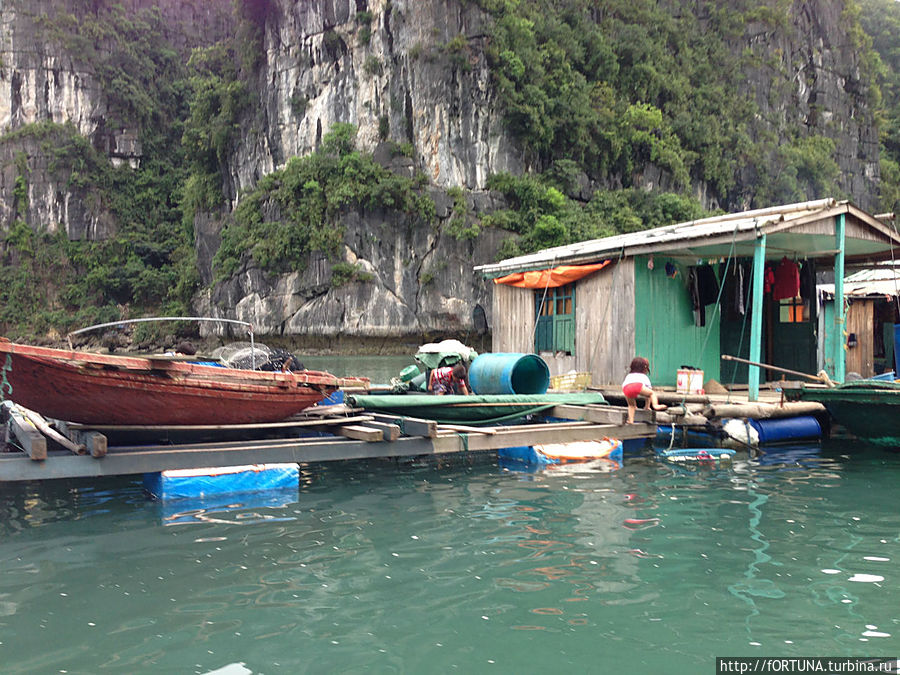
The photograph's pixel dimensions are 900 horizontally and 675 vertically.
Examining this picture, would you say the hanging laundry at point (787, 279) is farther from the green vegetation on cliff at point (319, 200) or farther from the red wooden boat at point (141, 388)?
the green vegetation on cliff at point (319, 200)

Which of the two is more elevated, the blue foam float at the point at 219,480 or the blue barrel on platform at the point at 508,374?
the blue barrel on platform at the point at 508,374

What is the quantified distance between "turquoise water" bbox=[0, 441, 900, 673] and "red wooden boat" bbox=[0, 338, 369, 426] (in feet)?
3.06

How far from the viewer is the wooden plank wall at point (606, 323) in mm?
12359

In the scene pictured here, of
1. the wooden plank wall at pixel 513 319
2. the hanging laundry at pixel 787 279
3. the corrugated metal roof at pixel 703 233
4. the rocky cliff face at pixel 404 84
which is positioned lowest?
the wooden plank wall at pixel 513 319

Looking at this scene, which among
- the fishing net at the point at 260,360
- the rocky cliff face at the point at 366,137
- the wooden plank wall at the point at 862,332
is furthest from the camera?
the rocky cliff face at the point at 366,137

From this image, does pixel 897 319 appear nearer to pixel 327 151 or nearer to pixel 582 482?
pixel 582 482

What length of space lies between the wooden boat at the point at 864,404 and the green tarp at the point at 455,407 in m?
3.90

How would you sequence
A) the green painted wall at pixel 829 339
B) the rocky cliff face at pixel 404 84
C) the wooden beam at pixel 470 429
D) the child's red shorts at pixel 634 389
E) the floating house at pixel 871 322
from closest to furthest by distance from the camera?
1. the wooden beam at pixel 470 429
2. the child's red shorts at pixel 634 389
3. the green painted wall at pixel 829 339
4. the floating house at pixel 871 322
5. the rocky cliff face at pixel 404 84

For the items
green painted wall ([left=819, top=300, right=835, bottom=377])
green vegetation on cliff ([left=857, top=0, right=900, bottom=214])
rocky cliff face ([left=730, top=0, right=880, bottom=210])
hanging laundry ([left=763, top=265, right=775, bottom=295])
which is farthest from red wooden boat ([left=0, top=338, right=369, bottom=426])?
green vegetation on cliff ([left=857, top=0, right=900, bottom=214])

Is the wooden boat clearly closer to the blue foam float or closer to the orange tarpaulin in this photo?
the orange tarpaulin

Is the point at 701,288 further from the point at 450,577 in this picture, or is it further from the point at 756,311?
the point at 450,577

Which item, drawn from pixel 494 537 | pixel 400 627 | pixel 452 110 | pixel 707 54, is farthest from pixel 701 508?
pixel 707 54

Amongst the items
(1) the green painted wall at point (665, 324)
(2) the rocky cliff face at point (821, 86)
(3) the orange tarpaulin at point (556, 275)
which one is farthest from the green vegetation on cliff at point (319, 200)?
(2) the rocky cliff face at point (821, 86)

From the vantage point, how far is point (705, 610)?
4.41 metres
